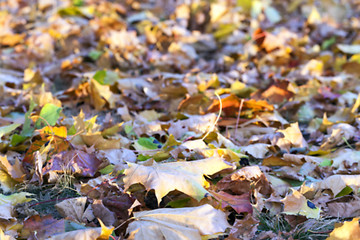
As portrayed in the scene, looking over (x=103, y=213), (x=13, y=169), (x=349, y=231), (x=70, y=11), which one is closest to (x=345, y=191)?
(x=349, y=231)

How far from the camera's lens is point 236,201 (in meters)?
1.32

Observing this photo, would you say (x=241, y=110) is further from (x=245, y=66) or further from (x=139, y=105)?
(x=245, y=66)

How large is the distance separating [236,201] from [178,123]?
615mm

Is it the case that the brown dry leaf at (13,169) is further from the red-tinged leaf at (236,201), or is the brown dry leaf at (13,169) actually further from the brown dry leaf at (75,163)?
the red-tinged leaf at (236,201)

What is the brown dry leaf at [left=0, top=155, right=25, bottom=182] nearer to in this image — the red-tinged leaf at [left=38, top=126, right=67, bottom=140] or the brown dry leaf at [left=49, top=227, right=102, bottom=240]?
the red-tinged leaf at [left=38, top=126, right=67, bottom=140]

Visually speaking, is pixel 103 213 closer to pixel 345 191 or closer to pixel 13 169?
pixel 13 169

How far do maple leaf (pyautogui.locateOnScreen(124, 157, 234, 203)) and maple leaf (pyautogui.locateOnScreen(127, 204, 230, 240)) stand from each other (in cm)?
7

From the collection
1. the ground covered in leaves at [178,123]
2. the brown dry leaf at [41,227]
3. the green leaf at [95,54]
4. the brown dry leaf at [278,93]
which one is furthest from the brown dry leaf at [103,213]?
the green leaf at [95,54]

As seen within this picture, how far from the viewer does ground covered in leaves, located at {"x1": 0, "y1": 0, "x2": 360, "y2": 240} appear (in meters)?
1.26

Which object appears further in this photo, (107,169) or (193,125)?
(193,125)

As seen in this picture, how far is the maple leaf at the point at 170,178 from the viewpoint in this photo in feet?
4.09

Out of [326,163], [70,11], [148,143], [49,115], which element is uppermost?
[70,11]

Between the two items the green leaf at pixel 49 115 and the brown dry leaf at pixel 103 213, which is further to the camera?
the green leaf at pixel 49 115

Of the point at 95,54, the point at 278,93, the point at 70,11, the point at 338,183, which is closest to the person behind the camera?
the point at 338,183
